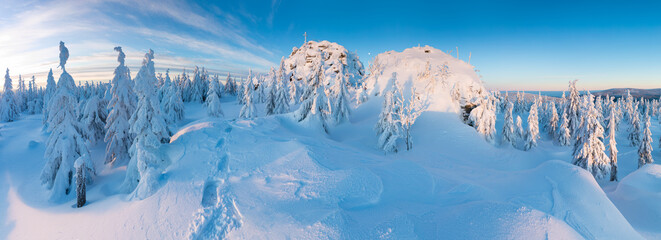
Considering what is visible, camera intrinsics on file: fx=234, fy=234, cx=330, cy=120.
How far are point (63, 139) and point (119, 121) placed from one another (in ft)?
10.2

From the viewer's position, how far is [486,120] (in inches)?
919

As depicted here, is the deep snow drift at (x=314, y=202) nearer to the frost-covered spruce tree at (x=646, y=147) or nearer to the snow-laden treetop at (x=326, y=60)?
the frost-covered spruce tree at (x=646, y=147)

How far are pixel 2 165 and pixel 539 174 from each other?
30539 millimetres

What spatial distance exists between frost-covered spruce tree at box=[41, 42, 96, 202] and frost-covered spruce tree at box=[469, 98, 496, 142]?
2972cm

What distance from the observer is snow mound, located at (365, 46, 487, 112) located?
2741 centimetres

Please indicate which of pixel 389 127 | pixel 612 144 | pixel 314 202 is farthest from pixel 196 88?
pixel 612 144

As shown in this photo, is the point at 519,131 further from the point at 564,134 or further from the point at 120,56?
the point at 120,56

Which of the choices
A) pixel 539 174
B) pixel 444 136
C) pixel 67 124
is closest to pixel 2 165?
pixel 67 124

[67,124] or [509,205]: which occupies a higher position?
[67,124]

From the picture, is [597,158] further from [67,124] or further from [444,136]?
[67,124]

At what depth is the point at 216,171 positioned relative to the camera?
892cm

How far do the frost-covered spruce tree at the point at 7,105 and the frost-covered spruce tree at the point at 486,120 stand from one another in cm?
6770

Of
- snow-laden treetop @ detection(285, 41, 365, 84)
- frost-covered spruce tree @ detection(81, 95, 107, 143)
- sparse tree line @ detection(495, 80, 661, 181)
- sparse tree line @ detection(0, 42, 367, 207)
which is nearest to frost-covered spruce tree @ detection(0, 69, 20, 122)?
sparse tree line @ detection(0, 42, 367, 207)

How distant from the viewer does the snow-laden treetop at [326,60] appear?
70188mm
